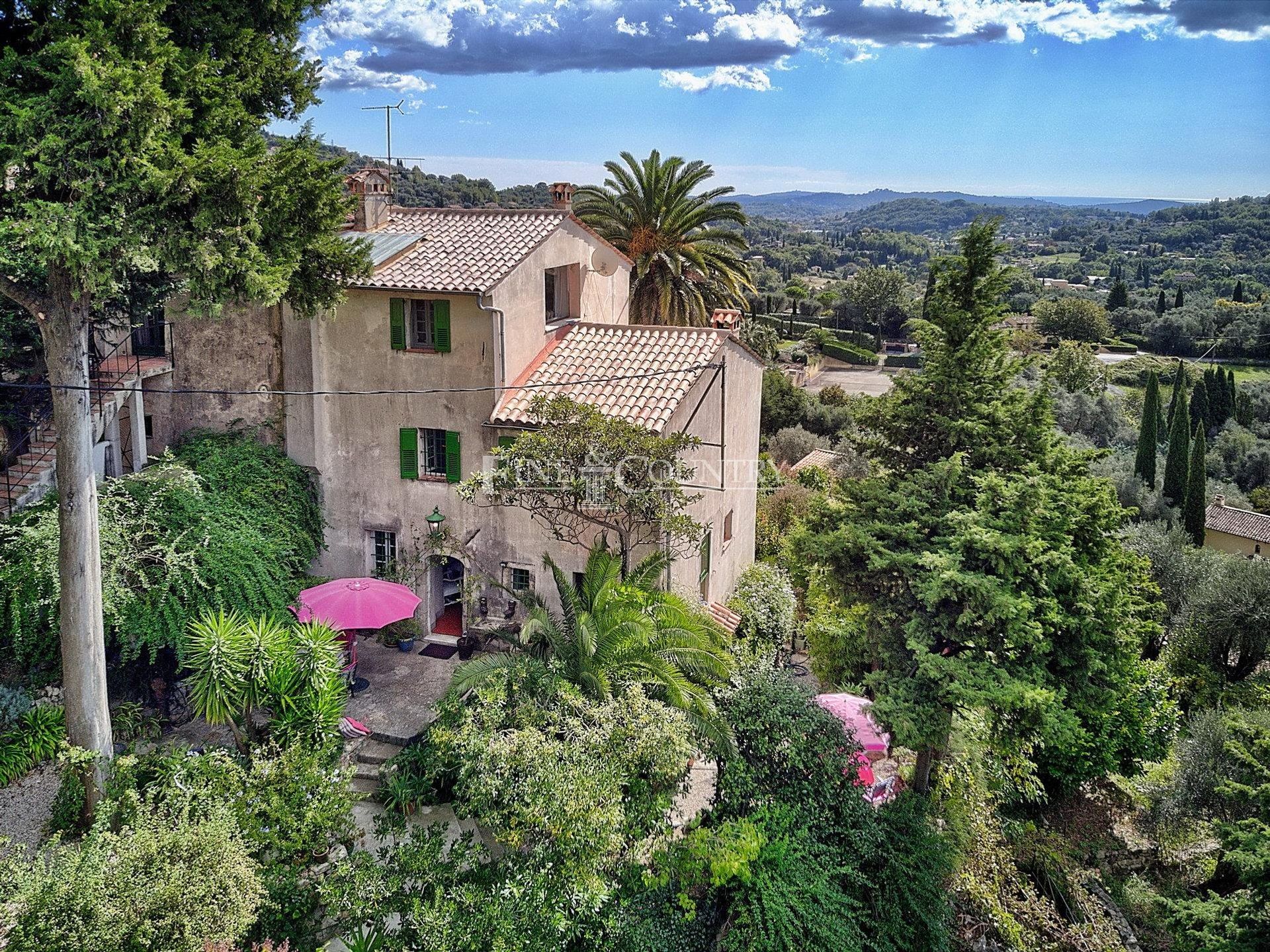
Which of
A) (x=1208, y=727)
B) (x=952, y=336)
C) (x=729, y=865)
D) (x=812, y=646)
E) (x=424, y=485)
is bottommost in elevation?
(x=1208, y=727)

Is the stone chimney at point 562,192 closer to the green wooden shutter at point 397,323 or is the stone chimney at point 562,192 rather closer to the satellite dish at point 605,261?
the satellite dish at point 605,261

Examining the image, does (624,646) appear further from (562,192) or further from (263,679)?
(562,192)

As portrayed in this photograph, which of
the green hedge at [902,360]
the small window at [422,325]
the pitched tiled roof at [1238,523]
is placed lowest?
the pitched tiled roof at [1238,523]

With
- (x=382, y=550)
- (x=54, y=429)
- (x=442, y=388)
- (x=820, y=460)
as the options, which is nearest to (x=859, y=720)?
(x=442, y=388)


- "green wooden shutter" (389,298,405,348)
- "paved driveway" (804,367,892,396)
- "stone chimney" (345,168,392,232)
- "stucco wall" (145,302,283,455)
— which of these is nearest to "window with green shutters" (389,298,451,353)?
"green wooden shutter" (389,298,405,348)

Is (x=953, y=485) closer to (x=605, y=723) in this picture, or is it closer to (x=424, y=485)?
(x=605, y=723)

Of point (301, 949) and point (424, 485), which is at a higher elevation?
point (424, 485)

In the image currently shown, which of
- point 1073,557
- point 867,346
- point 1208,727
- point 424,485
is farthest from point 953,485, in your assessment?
point 867,346

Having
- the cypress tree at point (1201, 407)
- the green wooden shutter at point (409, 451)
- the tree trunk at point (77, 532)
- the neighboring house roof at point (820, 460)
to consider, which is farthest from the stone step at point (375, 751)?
the cypress tree at point (1201, 407)
